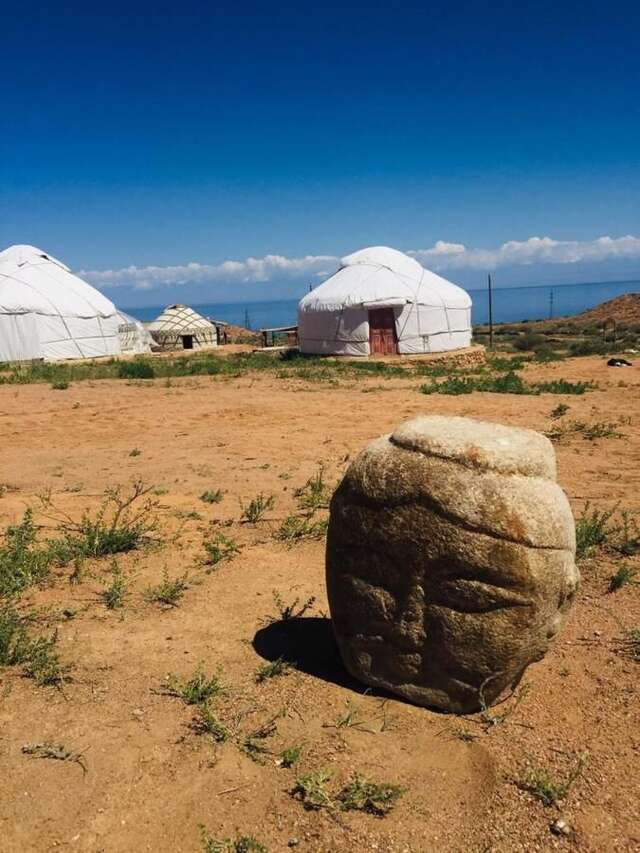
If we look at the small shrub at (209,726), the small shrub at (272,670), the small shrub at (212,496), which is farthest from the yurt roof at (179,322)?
the small shrub at (209,726)

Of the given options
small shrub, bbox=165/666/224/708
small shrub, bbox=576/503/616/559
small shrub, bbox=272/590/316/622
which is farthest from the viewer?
small shrub, bbox=576/503/616/559

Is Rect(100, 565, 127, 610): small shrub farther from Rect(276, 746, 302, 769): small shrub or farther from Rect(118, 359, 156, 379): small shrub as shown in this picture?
Rect(118, 359, 156, 379): small shrub

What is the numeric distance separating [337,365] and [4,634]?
61.2 feet

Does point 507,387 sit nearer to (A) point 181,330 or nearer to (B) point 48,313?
(B) point 48,313

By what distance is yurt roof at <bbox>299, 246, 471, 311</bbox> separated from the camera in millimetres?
24484

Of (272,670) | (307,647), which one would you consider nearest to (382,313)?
(307,647)

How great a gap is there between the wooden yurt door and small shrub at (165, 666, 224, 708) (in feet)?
70.9

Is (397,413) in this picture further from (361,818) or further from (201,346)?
(201,346)

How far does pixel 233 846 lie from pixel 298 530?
11.2ft

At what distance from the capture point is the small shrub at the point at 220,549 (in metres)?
5.30

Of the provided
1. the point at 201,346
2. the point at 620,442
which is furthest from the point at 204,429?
the point at 201,346

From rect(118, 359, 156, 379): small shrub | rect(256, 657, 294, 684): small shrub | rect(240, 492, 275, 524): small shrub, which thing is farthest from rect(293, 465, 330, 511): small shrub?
rect(118, 359, 156, 379): small shrub

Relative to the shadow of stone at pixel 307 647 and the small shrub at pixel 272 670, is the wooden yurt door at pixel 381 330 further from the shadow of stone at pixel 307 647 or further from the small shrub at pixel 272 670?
the small shrub at pixel 272 670

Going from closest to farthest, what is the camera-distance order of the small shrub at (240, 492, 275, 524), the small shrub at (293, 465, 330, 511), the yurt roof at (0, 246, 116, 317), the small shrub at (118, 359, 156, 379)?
the small shrub at (240, 492, 275, 524) < the small shrub at (293, 465, 330, 511) < the small shrub at (118, 359, 156, 379) < the yurt roof at (0, 246, 116, 317)
